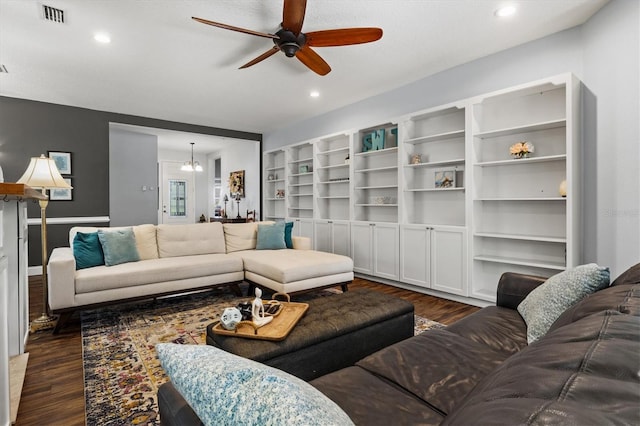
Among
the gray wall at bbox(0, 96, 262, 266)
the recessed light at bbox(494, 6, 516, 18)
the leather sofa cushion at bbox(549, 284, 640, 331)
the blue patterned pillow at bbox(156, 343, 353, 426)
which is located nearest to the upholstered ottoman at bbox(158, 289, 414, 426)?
the blue patterned pillow at bbox(156, 343, 353, 426)

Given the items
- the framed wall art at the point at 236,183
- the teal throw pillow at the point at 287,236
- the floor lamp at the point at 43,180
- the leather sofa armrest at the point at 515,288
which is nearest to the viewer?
the leather sofa armrest at the point at 515,288

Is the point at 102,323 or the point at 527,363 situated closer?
the point at 527,363

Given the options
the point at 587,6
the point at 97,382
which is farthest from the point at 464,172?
the point at 97,382

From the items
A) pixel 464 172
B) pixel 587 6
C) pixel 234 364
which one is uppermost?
pixel 587 6

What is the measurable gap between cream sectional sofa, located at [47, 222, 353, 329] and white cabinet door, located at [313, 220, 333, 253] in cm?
94

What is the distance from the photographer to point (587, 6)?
109 inches

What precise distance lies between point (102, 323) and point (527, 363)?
11.6 ft

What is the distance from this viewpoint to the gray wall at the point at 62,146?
5.05 m

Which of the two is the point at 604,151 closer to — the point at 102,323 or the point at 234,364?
the point at 234,364

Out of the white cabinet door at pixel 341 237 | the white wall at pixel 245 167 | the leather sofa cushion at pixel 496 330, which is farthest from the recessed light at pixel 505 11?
the white wall at pixel 245 167

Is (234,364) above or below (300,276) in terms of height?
above

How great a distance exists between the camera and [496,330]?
180 cm

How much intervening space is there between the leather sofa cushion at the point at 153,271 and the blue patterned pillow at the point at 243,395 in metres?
2.91

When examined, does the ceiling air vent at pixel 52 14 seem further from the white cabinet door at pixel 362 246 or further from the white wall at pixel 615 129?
the white wall at pixel 615 129
